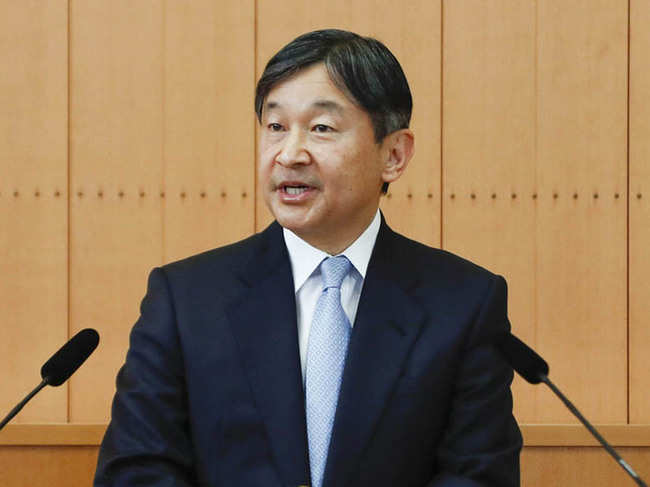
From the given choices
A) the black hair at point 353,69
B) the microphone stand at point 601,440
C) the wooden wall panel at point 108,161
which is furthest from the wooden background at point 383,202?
the microphone stand at point 601,440

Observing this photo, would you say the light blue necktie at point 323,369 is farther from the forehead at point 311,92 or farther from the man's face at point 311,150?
the forehead at point 311,92

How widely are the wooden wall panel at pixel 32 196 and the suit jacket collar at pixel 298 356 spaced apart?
87 centimetres

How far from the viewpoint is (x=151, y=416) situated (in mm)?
1575

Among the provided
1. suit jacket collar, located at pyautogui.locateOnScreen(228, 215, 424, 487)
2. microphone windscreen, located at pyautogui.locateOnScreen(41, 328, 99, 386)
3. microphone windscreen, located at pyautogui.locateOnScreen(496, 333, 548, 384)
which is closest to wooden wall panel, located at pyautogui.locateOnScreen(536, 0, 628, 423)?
suit jacket collar, located at pyautogui.locateOnScreen(228, 215, 424, 487)

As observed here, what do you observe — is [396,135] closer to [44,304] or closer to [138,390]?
[138,390]

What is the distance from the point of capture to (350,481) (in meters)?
1.60

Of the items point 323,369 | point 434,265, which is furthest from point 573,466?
point 323,369

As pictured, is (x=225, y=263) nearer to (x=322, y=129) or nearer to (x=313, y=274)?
(x=313, y=274)

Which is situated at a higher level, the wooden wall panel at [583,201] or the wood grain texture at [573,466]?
the wooden wall panel at [583,201]

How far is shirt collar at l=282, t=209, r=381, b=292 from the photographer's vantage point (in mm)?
1729

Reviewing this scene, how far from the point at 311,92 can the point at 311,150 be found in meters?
0.10

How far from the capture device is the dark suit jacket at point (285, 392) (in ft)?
5.21

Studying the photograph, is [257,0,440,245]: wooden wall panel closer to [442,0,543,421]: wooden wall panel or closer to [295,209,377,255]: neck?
[442,0,543,421]: wooden wall panel

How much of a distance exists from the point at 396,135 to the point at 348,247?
0.23 meters
